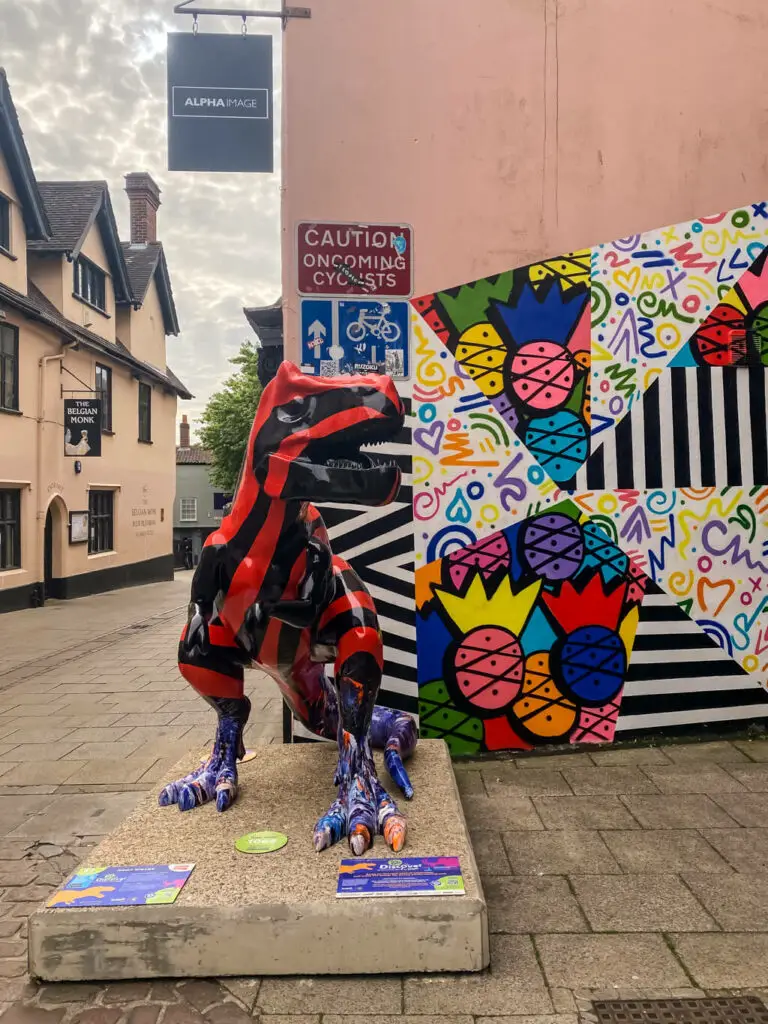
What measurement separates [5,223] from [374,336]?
43.1ft

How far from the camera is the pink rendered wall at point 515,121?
4559mm

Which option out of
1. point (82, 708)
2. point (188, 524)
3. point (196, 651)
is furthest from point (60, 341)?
point (188, 524)

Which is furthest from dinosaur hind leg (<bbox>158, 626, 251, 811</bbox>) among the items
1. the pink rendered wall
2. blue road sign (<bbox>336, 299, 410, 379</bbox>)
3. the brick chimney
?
the brick chimney

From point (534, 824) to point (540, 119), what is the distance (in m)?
4.40

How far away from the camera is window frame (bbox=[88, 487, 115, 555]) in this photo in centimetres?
1777

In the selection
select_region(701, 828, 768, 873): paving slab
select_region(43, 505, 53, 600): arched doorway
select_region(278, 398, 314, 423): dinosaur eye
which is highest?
select_region(278, 398, 314, 423): dinosaur eye

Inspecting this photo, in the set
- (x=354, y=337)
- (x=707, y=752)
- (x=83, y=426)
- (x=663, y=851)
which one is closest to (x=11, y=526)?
(x=83, y=426)

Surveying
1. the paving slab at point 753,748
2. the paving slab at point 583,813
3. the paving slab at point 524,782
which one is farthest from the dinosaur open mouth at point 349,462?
the paving slab at point 753,748

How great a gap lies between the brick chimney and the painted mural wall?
73.2 ft

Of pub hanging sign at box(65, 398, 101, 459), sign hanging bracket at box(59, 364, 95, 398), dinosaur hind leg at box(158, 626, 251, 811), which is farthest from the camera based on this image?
sign hanging bracket at box(59, 364, 95, 398)

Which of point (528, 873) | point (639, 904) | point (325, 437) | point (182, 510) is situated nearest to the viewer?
point (325, 437)

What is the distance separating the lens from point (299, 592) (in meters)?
2.91

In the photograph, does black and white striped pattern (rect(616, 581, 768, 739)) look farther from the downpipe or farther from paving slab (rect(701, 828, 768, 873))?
the downpipe

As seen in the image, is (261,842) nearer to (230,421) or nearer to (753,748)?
(753,748)
